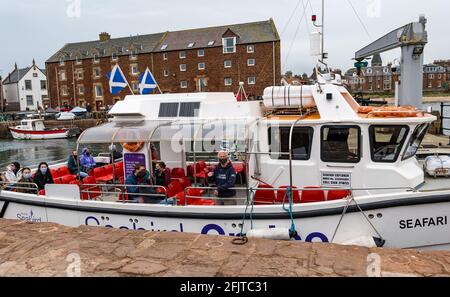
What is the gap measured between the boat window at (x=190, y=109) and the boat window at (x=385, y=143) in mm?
3512

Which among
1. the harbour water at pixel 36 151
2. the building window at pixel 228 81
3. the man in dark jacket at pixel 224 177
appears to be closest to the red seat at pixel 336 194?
the man in dark jacket at pixel 224 177

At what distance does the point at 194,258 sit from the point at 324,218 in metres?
3.08

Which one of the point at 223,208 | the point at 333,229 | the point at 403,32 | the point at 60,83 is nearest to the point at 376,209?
the point at 333,229

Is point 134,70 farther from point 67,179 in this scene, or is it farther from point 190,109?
point 190,109

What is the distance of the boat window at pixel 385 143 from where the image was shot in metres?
6.51

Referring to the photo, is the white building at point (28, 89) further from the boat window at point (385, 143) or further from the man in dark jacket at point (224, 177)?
the boat window at point (385, 143)

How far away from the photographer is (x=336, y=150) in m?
6.79

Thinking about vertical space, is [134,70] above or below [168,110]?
above

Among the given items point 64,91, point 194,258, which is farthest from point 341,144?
point 64,91

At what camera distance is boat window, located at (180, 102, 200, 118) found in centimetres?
816

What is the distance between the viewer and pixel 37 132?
43344mm

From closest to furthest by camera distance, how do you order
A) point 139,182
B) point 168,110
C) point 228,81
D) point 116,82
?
point 139,182 < point 168,110 < point 116,82 < point 228,81
